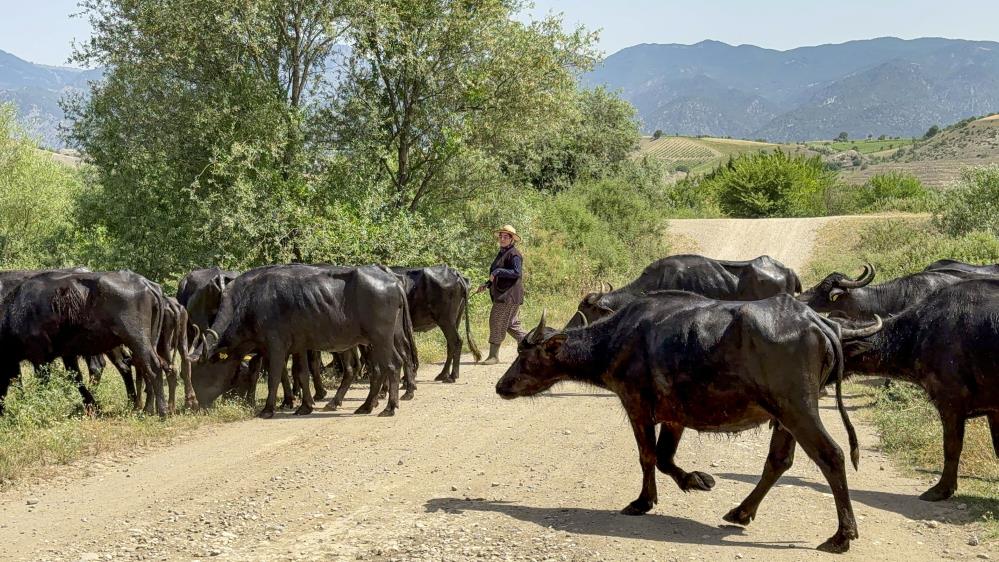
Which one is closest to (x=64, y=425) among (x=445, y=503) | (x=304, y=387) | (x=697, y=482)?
(x=304, y=387)

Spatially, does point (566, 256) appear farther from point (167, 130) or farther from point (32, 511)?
point (32, 511)

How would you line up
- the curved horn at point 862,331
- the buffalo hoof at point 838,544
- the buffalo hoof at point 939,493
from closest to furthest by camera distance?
the buffalo hoof at point 838,544 → the curved horn at point 862,331 → the buffalo hoof at point 939,493

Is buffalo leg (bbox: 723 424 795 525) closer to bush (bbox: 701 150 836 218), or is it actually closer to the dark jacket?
the dark jacket

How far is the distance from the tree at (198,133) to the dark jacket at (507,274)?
6225 millimetres

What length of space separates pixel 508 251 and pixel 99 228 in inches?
419

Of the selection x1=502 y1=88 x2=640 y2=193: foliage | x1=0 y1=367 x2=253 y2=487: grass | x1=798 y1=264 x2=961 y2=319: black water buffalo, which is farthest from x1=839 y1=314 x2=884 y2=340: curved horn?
→ x1=502 y1=88 x2=640 y2=193: foliage

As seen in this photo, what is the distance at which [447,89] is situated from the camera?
2534 cm

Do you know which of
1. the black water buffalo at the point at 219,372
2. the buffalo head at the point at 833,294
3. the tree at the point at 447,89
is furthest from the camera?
the tree at the point at 447,89

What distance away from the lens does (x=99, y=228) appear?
76.5ft

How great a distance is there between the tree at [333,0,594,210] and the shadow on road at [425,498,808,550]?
16714 millimetres

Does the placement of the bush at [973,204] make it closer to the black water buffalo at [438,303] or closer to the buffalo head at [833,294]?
the buffalo head at [833,294]

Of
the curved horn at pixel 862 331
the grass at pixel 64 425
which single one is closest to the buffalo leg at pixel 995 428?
the curved horn at pixel 862 331

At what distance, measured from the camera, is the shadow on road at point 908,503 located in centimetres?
857

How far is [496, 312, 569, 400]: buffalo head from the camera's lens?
9133 millimetres
